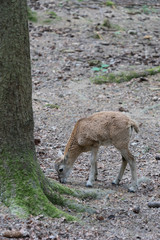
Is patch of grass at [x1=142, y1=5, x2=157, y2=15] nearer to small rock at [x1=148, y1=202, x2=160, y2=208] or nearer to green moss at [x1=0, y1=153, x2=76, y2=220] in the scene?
small rock at [x1=148, y1=202, x2=160, y2=208]

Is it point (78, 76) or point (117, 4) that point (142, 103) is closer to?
point (78, 76)

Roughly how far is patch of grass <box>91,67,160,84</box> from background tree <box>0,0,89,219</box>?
26.0ft

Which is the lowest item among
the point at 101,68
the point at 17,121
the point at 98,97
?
the point at 98,97

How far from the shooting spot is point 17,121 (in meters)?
5.00

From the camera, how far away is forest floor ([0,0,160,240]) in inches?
207

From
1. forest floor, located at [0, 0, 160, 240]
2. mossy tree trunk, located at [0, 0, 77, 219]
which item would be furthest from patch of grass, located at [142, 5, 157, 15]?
mossy tree trunk, located at [0, 0, 77, 219]

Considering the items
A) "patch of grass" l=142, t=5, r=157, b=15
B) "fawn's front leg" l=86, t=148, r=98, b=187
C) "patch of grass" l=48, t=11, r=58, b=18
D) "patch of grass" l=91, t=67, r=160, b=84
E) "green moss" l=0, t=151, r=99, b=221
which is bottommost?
"patch of grass" l=91, t=67, r=160, b=84

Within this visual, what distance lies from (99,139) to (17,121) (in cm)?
265

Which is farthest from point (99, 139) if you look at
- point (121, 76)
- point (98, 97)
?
point (121, 76)

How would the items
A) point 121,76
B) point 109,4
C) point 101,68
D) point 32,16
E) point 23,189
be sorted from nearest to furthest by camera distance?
point 23,189 < point 121,76 < point 101,68 < point 32,16 < point 109,4

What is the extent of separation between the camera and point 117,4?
71.1ft

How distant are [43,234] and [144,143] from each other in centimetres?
485

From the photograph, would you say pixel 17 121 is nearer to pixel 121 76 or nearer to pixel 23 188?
pixel 23 188

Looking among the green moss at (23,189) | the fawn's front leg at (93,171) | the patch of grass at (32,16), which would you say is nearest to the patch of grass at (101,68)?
the patch of grass at (32,16)
